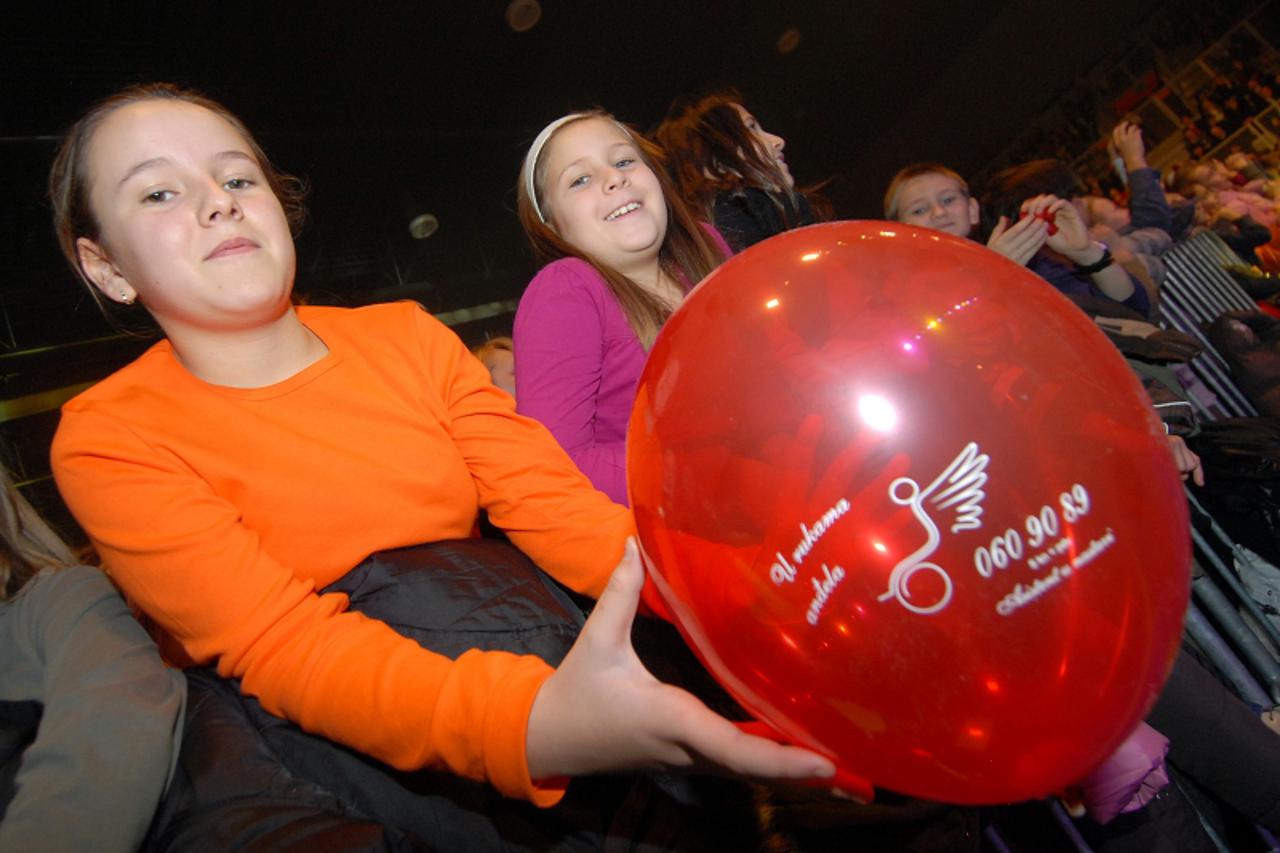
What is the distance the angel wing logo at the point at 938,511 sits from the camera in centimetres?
49

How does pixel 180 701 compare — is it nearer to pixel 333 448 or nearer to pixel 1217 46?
pixel 333 448

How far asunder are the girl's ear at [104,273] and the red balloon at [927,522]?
0.90 metres

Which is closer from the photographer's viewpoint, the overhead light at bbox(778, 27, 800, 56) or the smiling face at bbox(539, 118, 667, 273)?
the smiling face at bbox(539, 118, 667, 273)

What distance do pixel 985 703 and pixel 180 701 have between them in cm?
87

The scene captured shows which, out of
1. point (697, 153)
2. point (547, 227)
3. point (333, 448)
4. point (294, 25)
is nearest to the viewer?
point (333, 448)

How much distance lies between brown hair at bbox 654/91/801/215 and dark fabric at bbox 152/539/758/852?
144 cm

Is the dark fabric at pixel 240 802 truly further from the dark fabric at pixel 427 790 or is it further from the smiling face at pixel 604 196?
the smiling face at pixel 604 196

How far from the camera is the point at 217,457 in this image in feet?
2.90

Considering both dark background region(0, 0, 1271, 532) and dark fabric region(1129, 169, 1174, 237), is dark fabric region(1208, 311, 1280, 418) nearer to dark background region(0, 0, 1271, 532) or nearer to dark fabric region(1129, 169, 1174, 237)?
dark fabric region(1129, 169, 1174, 237)

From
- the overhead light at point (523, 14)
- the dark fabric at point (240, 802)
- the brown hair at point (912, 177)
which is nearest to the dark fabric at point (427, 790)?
the dark fabric at point (240, 802)

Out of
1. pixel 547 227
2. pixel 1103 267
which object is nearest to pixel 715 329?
pixel 547 227

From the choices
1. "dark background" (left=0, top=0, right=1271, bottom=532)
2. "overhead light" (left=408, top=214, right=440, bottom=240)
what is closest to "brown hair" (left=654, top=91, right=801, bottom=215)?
"dark background" (left=0, top=0, right=1271, bottom=532)

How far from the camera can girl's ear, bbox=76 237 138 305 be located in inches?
39.4

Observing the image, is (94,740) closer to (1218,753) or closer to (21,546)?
(21,546)
